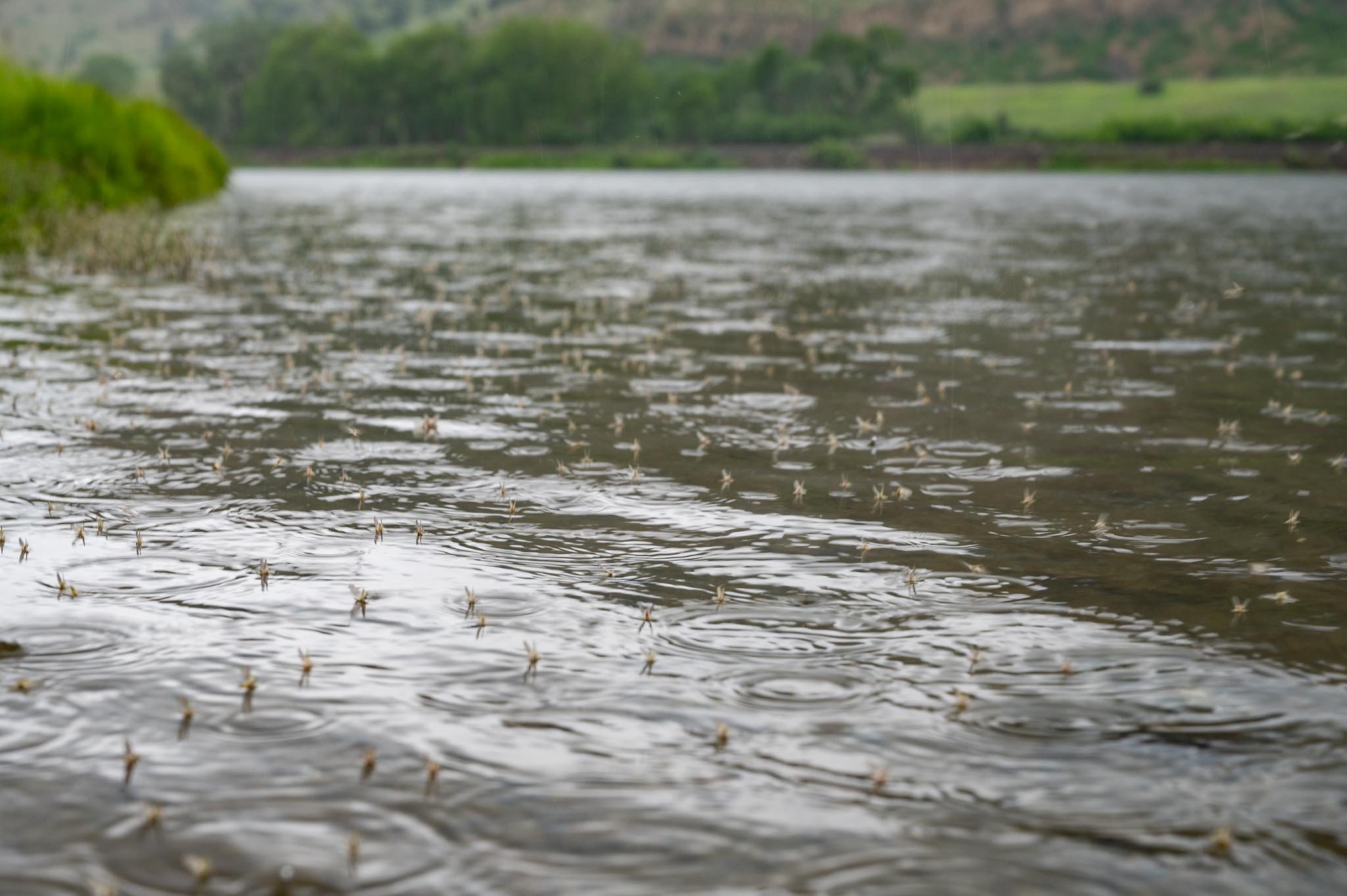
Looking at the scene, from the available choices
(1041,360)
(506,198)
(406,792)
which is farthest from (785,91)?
(406,792)

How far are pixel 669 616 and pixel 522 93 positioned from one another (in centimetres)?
14463

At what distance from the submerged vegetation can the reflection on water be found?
1079 cm

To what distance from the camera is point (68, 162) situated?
29016 millimetres

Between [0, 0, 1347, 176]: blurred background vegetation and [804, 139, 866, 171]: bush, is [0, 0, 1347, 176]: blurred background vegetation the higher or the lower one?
the higher one

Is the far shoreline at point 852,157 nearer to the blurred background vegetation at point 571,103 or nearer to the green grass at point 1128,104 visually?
the blurred background vegetation at point 571,103

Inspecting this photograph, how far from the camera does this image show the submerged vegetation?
25641 mm

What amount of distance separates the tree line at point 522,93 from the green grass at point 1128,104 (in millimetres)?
13681

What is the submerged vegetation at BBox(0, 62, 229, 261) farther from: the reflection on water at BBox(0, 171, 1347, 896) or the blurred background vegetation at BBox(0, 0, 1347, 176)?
the blurred background vegetation at BBox(0, 0, 1347, 176)

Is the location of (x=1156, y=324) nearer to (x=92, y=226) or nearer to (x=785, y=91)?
(x=92, y=226)

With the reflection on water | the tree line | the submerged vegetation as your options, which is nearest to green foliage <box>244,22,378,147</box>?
the tree line

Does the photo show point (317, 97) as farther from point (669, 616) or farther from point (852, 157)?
point (669, 616)

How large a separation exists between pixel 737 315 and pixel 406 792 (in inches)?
591

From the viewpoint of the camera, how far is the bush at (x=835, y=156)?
129875 mm

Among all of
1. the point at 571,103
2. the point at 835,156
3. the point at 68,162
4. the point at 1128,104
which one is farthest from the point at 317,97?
the point at 68,162
